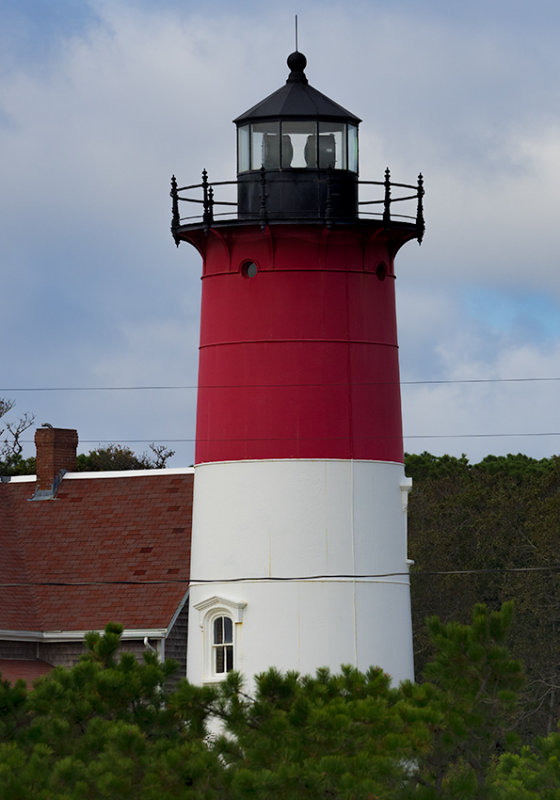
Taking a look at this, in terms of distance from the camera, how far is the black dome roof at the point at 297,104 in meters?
28.0

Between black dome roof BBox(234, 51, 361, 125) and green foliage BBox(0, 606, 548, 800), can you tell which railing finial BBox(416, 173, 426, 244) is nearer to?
black dome roof BBox(234, 51, 361, 125)

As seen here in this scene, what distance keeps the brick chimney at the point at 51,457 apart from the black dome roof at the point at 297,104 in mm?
10100

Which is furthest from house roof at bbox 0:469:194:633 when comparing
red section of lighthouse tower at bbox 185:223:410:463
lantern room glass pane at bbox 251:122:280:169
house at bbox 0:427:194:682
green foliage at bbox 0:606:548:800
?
green foliage at bbox 0:606:548:800

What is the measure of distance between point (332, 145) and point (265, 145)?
107 centimetres

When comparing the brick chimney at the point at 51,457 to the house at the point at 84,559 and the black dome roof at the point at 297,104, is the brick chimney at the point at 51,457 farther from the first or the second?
the black dome roof at the point at 297,104

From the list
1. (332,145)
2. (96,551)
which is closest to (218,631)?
(96,551)

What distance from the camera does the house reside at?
31734 millimetres

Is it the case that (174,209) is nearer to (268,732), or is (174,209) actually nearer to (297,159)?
(297,159)

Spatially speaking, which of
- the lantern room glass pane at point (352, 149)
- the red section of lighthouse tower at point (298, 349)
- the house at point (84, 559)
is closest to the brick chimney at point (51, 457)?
the house at point (84, 559)

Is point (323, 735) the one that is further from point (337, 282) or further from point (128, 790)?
point (337, 282)

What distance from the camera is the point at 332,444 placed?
27.3 m

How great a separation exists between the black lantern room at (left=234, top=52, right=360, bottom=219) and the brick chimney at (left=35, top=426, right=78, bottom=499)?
31.2 ft

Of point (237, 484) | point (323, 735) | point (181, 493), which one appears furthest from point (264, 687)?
point (181, 493)

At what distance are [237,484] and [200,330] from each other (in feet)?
9.39
